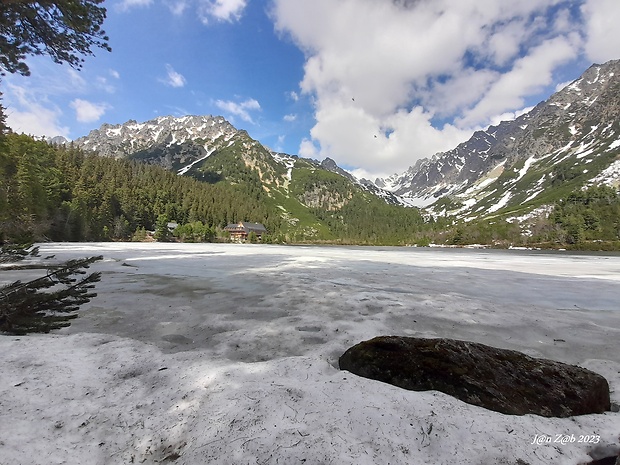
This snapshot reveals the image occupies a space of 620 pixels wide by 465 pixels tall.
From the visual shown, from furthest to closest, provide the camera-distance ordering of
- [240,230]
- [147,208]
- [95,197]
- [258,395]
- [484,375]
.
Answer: [240,230], [147,208], [95,197], [484,375], [258,395]

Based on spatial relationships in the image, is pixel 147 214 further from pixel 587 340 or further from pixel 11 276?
pixel 587 340

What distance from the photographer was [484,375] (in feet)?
13.4

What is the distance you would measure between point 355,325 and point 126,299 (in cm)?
738

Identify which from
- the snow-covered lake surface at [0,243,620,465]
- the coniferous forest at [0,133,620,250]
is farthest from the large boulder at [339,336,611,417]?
the coniferous forest at [0,133,620,250]

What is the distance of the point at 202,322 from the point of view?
23.6 feet

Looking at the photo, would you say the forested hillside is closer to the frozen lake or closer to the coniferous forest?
the coniferous forest

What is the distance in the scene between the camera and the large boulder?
146 inches

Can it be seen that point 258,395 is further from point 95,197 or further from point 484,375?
point 95,197

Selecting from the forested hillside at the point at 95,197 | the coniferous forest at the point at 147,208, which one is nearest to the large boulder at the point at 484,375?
the forested hillside at the point at 95,197

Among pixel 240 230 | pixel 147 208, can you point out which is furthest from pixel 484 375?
pixel 240 230

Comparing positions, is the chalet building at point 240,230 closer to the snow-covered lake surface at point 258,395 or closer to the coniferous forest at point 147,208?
the coniferous forest at point 147,208

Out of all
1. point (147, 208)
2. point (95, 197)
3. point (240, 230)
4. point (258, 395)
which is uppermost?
point (95, 197)

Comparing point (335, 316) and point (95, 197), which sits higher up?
point (95, 197)

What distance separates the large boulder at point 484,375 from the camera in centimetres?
371
